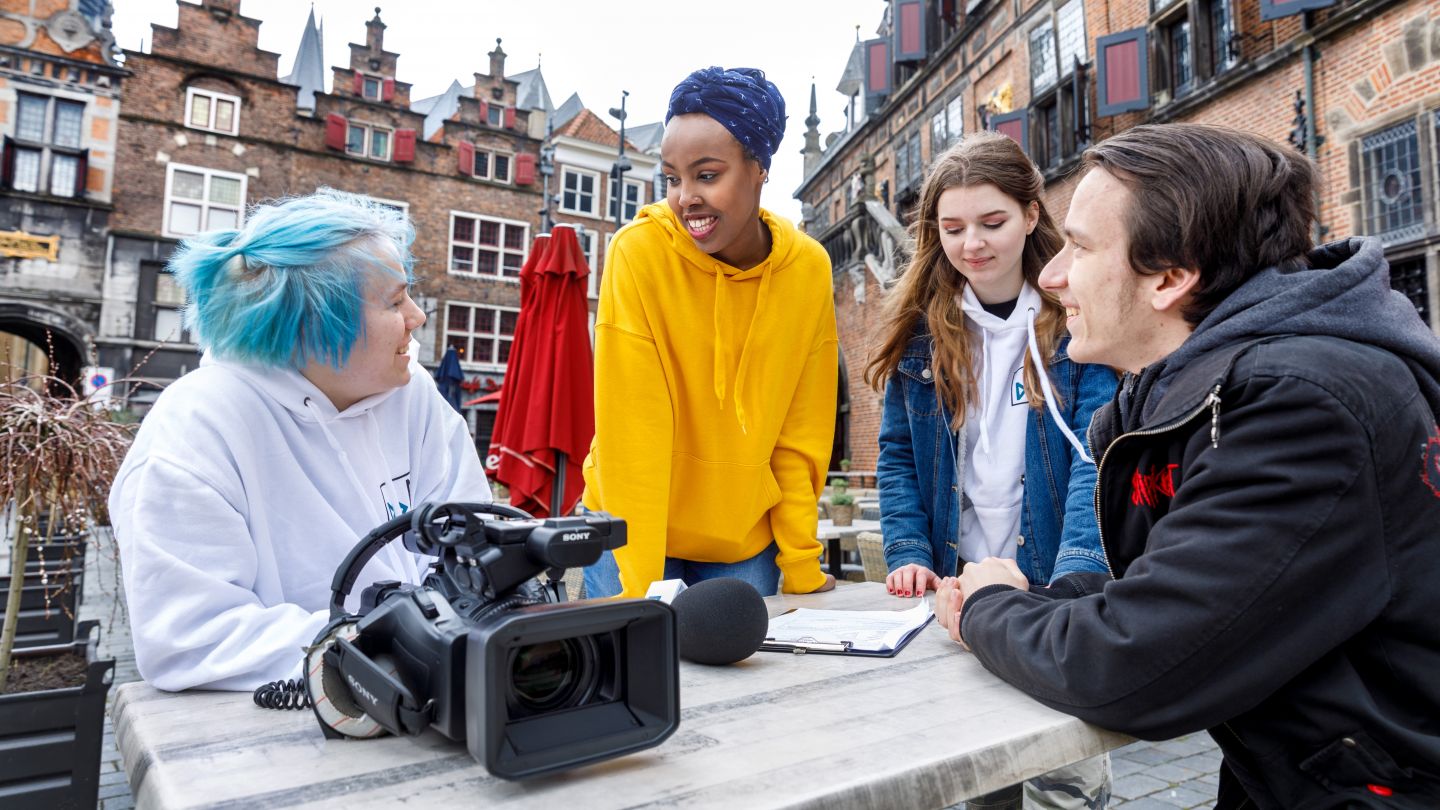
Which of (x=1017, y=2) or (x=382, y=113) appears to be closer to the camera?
(x=1017, y=2)

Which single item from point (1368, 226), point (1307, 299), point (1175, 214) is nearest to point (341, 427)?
point (1175, 214)

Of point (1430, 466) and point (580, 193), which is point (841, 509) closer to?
point (1430, 466)

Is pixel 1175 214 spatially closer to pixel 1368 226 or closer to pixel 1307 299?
pixel 1307 299

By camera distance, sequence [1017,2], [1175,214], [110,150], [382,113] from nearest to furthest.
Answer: [1175,214] → [1017,2] → [110,150] → [382,113]

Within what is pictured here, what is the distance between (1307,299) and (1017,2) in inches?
743

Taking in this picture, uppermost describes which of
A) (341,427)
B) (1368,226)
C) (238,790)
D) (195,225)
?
(195,225)

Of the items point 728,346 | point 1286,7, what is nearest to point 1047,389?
point 728,346

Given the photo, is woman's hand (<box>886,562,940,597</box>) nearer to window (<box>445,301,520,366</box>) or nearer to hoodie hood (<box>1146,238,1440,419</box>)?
hoodie hood (<box>1146,238,1440,419</box>)

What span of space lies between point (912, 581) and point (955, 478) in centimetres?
31

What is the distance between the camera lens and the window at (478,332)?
25.9 m

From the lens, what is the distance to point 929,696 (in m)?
1.19

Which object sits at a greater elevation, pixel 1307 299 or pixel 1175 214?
pixel 1175 214

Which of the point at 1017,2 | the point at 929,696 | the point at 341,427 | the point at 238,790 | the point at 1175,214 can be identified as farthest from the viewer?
the point at 1017,2

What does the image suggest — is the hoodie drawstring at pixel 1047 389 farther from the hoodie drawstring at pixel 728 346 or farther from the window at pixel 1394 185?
the window at pixel 1394 185
